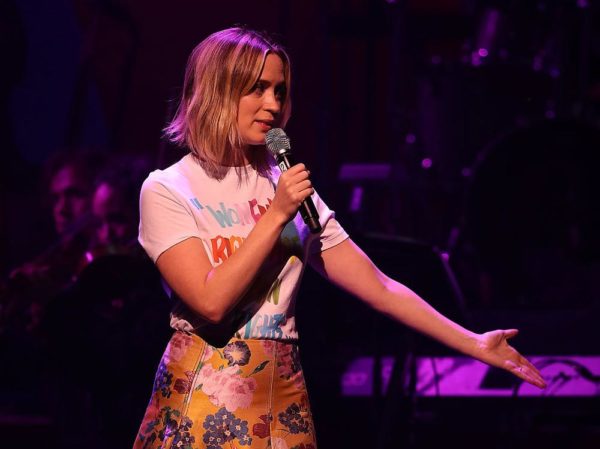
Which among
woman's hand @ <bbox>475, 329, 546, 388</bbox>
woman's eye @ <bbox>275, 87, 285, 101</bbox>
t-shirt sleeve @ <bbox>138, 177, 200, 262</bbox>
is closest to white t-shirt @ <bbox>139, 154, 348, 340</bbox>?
t-shirt sleeve @ <bbox>138, 177, 200, 262</bbox>

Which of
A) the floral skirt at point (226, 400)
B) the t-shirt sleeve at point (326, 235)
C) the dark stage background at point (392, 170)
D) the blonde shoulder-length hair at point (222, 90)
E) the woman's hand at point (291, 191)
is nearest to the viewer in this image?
the woman's hand at point (291, 191)

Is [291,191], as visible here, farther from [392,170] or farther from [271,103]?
[392,170]

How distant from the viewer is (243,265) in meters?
1.93

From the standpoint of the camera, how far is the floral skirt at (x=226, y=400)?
204 centimetres

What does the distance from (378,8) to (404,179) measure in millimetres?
1137

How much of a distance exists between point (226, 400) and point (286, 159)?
579 mm

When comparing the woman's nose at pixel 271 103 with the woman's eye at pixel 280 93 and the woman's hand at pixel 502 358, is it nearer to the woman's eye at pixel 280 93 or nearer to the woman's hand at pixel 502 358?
the woman's eye at pixel 280 93

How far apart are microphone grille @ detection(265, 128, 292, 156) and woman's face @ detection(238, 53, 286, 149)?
6 centimetres

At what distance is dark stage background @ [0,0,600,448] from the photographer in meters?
3.46

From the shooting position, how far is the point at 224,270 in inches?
76.4

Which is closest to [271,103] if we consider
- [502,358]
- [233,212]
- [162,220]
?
[233,212]

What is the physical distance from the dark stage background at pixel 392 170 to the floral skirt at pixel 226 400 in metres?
1.15

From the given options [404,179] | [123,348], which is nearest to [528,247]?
[404,179]

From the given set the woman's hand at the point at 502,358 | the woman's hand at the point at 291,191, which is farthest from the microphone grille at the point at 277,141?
the woman's hand at the point at 502,358
